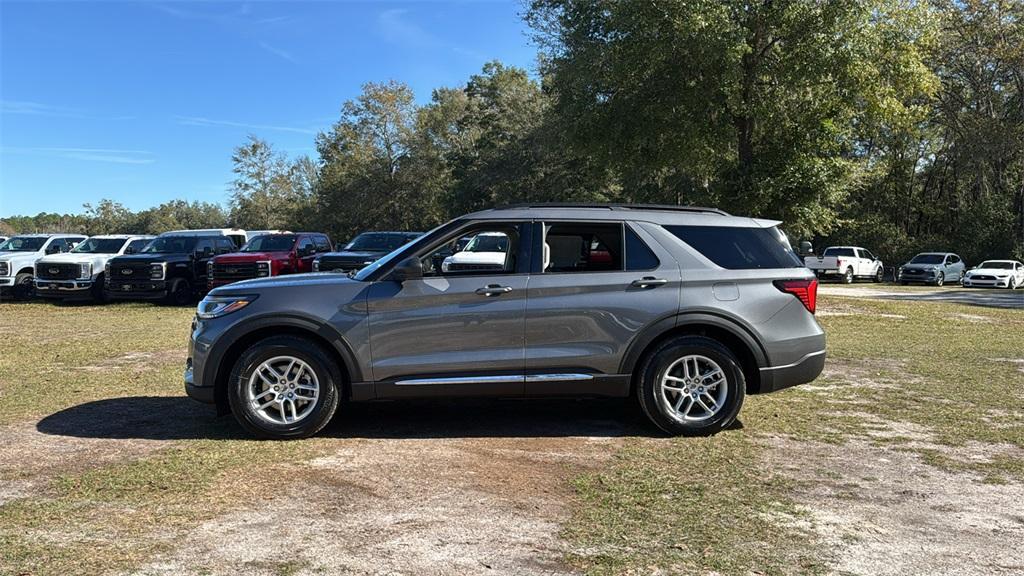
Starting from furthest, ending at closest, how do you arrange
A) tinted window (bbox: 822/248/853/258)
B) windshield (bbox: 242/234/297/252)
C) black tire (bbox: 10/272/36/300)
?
1. tinted window (bbox: 822/248/853/258)
2. black tire (bbox: 10/272/36/300)
3. windshield (bbox: 242/234/297/252)

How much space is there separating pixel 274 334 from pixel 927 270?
35.0m

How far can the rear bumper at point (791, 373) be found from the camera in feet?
19.3

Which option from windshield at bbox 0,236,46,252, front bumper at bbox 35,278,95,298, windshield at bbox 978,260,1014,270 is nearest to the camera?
front bumper at bbox 35,278,95,298

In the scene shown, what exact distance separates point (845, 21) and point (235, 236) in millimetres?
18050

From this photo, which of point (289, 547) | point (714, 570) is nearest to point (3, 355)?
point (289, 547)

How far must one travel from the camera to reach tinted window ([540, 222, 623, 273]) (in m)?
5.86

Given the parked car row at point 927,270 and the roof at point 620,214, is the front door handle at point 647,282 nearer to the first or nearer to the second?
the roof at point 620,214

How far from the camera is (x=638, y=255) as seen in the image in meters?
5.89

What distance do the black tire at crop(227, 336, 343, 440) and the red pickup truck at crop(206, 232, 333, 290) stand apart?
12.9 m

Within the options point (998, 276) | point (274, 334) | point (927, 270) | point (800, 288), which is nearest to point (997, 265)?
point (998, 276)

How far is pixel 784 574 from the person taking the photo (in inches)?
133

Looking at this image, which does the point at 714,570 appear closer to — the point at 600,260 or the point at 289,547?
the point at 289,547

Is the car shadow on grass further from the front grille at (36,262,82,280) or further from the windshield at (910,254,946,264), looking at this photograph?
the windshield at (910,254,946,264)

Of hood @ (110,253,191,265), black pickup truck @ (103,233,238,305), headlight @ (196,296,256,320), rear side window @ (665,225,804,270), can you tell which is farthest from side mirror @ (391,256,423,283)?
hood @ (110,253,191,265)
